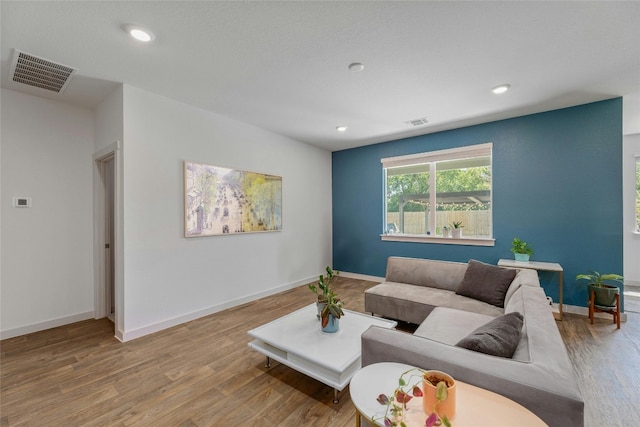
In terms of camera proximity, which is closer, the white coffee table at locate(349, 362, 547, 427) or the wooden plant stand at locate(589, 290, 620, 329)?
the white coffee table at locate(349, 362, 547, 427)

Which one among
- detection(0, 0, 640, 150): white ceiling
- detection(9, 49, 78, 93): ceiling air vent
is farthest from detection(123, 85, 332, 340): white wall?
detection(9, 49, 78, 93): ceiling air vent

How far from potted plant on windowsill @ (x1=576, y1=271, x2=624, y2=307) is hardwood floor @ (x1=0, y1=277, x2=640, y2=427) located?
0.91 ft

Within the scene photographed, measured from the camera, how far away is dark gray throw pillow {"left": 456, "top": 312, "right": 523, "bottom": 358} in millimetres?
1258

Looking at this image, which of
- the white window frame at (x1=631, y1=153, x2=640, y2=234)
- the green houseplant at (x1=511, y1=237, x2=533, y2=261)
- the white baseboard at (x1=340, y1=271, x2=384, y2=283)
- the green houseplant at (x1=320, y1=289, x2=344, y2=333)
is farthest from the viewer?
the white baseboard at (x1=340, y1=271, x2=384, y2=283)

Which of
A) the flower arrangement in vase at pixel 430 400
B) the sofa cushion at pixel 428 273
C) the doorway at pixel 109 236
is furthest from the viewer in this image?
the doorway at pixel 109 236

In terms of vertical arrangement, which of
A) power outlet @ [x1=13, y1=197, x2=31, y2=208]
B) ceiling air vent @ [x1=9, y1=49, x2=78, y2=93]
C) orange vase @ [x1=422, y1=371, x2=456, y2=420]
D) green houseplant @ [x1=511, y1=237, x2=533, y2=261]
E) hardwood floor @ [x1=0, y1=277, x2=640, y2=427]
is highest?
ceiling air vent @ [x1=9, y1=49, x2=78, y2=93]

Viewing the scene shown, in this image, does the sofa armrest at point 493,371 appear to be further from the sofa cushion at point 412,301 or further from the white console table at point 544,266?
the white console table at point 544,266

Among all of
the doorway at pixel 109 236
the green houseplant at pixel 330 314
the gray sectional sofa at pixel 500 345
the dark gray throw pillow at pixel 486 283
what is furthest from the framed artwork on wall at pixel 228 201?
the dark gray throw pillow at pixel 486 283

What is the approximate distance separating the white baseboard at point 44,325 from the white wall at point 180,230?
3.69 feet

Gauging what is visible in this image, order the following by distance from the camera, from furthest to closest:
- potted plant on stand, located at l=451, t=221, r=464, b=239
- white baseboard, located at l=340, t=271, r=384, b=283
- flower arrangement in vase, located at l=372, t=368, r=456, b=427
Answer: white baseboard, located at l=340, t=271, r=384, b=283
potted plant on stand, located at l=451, t=221, r=464, b=239
flower arrangement in vase, located at l=372, t=368, r=456, b=427

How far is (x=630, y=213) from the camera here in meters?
4.62

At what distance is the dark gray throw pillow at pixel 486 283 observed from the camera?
8.63 ft

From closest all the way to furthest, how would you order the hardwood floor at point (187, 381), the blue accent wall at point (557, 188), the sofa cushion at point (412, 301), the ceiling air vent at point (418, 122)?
the hardwood floor at point (187, 381)
the sofa cushion at point (412, 301)
the blue accent wall at point (557, 188)
the ceiling air vent at point (418, 122)

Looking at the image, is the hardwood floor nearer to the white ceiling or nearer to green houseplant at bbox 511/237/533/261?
green houseplant at bbox 511/237/533/261
